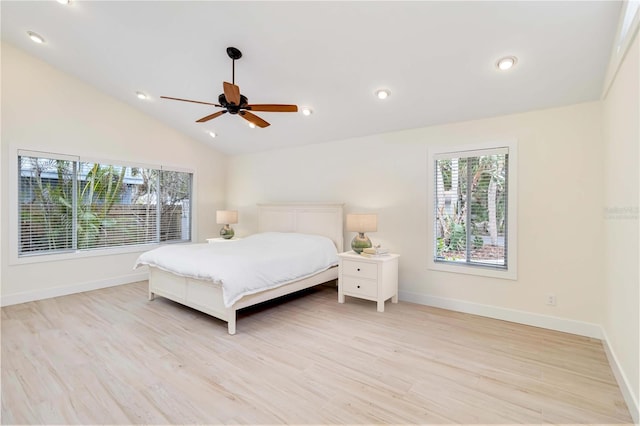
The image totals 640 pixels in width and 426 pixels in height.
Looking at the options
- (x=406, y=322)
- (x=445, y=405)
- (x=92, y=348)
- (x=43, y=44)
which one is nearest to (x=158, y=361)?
(x=92, y=348)

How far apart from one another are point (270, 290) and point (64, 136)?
12.1 feet

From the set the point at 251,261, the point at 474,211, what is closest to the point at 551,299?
the point at 474,211

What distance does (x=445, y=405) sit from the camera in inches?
75.2

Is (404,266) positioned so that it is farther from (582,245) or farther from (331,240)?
(582,245)

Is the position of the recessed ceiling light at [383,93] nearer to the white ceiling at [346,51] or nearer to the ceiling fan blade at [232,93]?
the white ceiling at [346,51]

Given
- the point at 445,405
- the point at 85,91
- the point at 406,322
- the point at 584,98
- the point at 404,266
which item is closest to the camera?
the point at 445,405

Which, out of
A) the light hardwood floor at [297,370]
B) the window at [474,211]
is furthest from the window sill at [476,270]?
the light hardwood floor at [297,370]

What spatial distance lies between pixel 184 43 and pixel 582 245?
14.8 feet

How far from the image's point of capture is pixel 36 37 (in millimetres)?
3498

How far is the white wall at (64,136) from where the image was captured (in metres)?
3.78

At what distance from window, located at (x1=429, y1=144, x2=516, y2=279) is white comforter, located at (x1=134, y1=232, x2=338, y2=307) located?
1.56 m

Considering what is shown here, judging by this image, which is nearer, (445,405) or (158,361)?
(445,405)

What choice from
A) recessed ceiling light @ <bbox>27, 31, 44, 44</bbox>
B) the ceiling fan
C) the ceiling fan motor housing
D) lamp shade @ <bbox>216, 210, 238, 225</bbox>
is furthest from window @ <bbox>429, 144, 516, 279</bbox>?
recessed ceiling light @ <bbox>27, 31, 44, 44</bbox>

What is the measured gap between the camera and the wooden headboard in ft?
15.2
